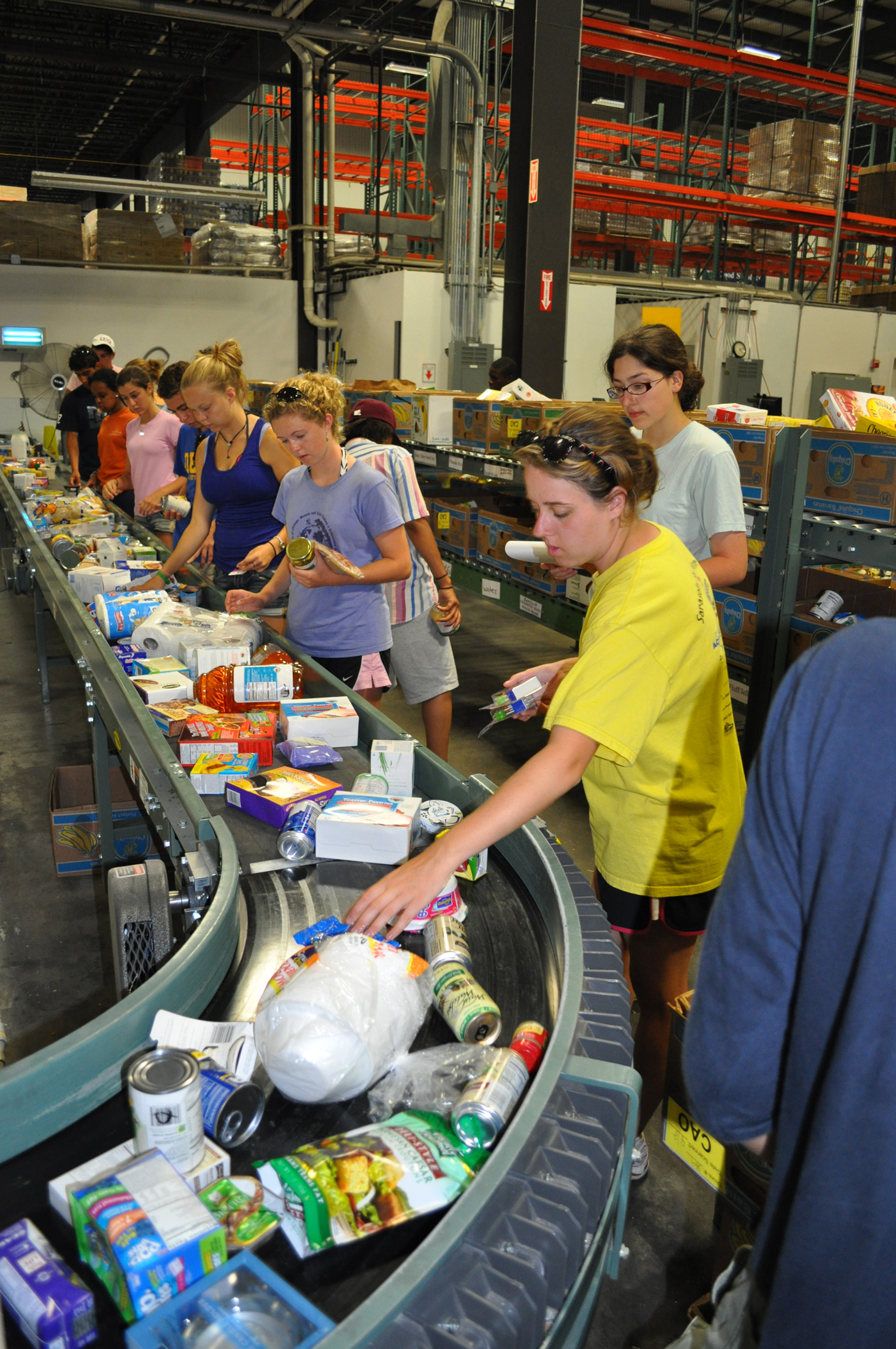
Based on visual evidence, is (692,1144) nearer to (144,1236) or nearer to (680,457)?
(144,1236)

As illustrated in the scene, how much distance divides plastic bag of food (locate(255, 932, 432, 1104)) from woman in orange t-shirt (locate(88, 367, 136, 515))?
216 inches

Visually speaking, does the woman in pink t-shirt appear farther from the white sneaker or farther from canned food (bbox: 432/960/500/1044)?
canned food (bbox: 432/960/500/1044)

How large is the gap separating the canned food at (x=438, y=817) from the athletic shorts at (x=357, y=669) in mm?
1185

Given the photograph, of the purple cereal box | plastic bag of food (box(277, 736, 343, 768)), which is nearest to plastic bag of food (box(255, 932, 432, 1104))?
the purple cereal box

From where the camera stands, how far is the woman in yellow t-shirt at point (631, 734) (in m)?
1.34

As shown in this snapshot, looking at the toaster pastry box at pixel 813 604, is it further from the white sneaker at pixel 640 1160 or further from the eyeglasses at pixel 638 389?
the white sneaker at pixel 640 1160

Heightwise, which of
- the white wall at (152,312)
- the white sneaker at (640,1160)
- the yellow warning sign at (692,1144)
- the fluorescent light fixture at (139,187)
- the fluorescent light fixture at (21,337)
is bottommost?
the white sneaker at (640,1160)

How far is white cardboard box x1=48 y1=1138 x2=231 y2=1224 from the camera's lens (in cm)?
91

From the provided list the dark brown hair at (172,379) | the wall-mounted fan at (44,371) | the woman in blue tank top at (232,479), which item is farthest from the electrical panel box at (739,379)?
the woman in blue tank top at (232,479)

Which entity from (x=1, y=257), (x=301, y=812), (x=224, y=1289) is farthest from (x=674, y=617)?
(x=1, y=257)

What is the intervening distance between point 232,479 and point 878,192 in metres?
11.9

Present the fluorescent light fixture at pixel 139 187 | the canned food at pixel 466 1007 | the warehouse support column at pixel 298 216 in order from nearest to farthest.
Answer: the canned food at pixel 466 1007
the fluorescent light fixture at pixel 139 187
the warehouse support column at pixel 298 216

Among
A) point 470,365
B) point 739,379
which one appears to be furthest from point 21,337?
point 739,379

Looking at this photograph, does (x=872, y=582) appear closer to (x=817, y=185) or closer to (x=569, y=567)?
(x=569, y=567)
